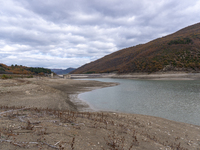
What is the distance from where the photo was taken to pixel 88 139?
5.59 meters

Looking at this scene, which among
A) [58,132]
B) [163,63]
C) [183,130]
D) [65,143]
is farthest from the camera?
[163,63]

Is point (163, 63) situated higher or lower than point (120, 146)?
higher

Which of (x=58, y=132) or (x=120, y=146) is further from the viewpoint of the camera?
(x=58, y=132)

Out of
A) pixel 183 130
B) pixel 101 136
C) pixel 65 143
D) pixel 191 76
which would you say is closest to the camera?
pixel 65 143

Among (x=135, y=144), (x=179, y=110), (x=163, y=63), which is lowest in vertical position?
(x=179, y=110)

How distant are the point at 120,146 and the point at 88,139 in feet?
4.53

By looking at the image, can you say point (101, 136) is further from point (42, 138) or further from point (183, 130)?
point (183, 130)

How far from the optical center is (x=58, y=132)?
577 cm

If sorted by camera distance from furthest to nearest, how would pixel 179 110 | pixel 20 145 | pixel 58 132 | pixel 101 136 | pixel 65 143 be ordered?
1. pixel 179 110
2. pixel 101 136
3. pixel 58 132
4. pixel 65 143
5. pixel 20 145

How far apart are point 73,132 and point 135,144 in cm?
293

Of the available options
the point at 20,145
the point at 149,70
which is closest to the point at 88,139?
the point at 20,145

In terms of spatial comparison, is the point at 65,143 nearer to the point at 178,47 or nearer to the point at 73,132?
the point at 73,132

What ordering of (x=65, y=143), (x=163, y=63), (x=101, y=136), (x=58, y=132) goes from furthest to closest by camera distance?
A: (x=163, y=63) < (x=101, y=136) < (x=58, y=132) < (x=65, y=143)

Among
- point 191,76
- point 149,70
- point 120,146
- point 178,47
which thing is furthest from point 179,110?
point 178,47
